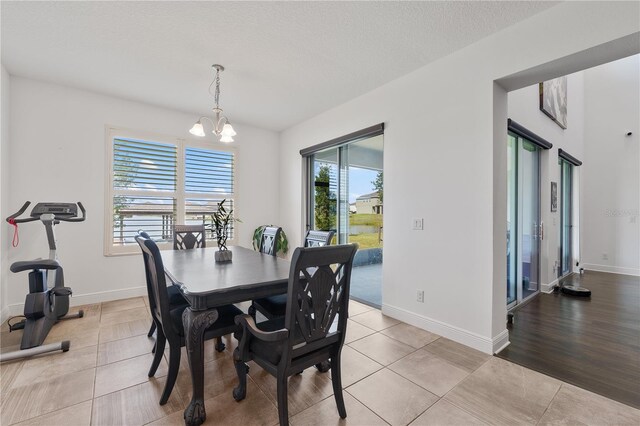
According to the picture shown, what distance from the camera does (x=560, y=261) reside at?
4.83 metres

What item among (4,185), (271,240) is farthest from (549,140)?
(4,185)

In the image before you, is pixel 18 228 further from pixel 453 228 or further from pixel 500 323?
pixel 500 323

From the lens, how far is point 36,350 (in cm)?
224

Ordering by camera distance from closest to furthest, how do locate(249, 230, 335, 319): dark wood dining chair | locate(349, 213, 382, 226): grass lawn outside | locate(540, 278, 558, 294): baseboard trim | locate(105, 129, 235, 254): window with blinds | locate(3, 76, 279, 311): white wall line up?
locate(249, 230, 335, 319): dark wood dining chair → locate(3, 76, 279, 311): white wall → locate(349, 213, 382, 226): grass lawn outside → locate(105, 129, 235, 254): window with blinds → locate(540, 278, 558, 294): baseboard trim

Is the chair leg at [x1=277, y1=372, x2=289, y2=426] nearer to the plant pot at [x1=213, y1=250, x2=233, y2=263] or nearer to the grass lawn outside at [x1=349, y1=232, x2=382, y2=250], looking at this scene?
the plant pot at [x1=213, y1=250, x2=233, y2=263]

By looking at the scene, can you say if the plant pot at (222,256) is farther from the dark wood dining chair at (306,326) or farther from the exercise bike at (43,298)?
the exercise bike at (43,298)

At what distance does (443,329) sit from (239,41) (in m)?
3.28

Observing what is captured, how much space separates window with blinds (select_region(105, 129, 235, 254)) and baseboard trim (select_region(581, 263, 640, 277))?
7325 mm

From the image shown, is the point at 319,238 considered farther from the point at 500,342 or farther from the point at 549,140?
the point at 549,140

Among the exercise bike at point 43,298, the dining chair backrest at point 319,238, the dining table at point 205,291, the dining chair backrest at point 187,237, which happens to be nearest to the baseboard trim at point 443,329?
the dining chair backrest at point 319,238

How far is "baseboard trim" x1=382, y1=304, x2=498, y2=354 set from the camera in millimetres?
2396

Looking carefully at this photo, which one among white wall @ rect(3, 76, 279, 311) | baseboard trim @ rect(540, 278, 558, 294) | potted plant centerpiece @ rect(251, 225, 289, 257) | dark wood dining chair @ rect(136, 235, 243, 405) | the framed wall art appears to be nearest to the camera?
dark wood dining chair @ rect(136, 235, 243, 405)

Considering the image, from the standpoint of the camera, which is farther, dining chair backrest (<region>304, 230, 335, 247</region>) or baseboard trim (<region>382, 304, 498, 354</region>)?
dining chair backrest (<region>304, 230, 335, 247</region>)

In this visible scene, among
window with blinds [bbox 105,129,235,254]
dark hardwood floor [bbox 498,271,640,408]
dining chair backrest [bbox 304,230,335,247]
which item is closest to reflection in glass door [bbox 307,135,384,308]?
dining chair backrest [bbox 304,230,335,247]
